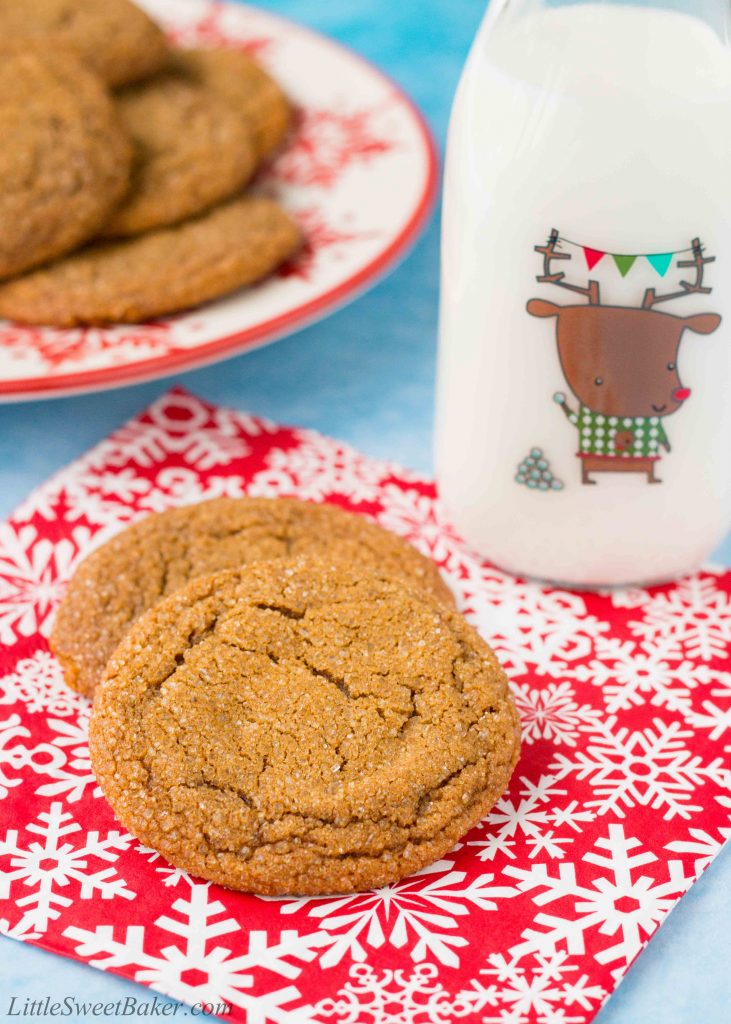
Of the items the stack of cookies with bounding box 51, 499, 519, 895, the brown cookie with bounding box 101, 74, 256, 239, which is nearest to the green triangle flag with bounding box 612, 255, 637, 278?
the stack of cookies with bounding box 51, 499, 519, 895

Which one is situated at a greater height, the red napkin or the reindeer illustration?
the reindeer illustration

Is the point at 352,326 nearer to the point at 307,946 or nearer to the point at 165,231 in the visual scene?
the point at 165,231

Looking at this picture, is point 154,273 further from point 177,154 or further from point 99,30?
point 99,30

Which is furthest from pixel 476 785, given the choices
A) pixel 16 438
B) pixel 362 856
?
pixel 16 438

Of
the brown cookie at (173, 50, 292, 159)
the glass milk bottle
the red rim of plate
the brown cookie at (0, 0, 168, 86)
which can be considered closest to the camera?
the glass milk bottle

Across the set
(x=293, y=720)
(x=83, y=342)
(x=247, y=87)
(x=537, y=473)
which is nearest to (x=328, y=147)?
(x=247, y=87)

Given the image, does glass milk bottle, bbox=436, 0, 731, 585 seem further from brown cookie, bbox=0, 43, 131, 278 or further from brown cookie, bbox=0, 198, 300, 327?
brown cookie, bbox=0, 43, 131, 278
